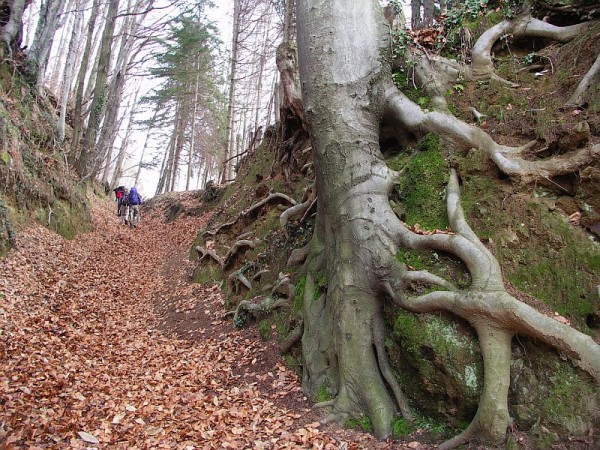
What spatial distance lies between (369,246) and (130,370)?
3.96m

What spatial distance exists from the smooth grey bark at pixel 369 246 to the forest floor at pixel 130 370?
60cm

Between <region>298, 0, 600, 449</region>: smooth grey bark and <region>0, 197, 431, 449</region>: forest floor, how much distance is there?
596 millimetres

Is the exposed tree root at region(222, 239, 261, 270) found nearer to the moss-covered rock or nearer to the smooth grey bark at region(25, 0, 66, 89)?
the moss-covered rock

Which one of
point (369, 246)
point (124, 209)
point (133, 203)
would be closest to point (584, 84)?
point (369, 246)

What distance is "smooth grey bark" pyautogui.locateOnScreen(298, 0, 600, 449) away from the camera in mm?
3336

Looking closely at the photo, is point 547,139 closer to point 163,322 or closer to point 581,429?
point 581,429

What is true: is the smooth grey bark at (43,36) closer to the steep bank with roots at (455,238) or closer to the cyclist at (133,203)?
the cyclist at (133,203)

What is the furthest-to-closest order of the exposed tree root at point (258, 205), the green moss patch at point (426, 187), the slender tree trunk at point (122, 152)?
the slender tree trunk at point (122, 152), the exposed tree root at point (258, 205), the green moss patch at point (426, 187)

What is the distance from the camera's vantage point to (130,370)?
578cm

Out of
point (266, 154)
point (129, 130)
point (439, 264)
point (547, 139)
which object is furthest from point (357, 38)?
point (129, 130)

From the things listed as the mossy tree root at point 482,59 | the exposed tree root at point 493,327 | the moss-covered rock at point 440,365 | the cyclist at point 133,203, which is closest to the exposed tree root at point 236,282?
the moss-covered rock at point 440,365

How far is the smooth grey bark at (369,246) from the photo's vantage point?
10.9ft

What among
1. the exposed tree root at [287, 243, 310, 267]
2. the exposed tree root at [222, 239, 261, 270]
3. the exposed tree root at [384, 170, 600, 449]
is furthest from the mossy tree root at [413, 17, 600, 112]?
the exposed tree root at [222, 239, 261, 270]

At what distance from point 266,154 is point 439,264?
28.8 feet
